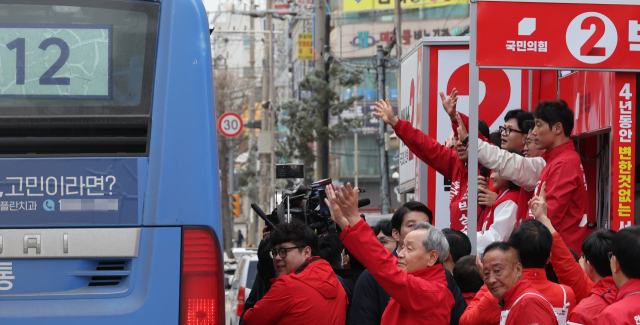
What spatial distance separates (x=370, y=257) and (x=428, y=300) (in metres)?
0.42

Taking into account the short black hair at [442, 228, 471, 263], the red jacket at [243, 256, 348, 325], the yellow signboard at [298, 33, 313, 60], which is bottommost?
the red jacket at [243, 256, 348, 325]

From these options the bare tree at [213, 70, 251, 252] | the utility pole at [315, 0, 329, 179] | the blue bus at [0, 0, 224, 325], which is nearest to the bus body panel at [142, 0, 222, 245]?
the blue bus at [0, 0, 224, 325]

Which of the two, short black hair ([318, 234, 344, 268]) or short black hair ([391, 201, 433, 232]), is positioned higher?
short black hair ([391, 201, 433, 232])

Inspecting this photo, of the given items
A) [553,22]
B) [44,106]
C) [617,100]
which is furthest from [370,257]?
[617,100]

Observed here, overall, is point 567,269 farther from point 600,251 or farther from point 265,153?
point 265,153

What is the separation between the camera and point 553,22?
505 centimetres

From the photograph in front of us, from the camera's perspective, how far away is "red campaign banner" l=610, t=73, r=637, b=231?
17.9ft

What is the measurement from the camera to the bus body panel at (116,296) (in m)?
3.41

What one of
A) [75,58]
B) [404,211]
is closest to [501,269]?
[404,211]

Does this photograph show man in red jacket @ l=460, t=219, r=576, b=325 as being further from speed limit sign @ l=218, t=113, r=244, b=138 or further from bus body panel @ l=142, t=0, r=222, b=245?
speed limit sign @ l=218, t=113, r=244, b=138

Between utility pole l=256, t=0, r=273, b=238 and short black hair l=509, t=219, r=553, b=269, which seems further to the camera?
utility pole l=256, t=0, r=273, b=238

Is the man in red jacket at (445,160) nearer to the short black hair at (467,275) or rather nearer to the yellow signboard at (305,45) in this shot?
the short black hair at (467,275)

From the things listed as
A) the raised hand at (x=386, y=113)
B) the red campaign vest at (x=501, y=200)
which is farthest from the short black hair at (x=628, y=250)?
the raised hand at (x=386, y=113)

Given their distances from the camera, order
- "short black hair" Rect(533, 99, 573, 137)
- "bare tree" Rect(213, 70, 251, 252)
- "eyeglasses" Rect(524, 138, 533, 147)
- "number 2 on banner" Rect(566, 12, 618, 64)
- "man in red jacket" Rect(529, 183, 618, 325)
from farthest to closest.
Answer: "bare tree" Rect(213, 70, 251, 252) < "eyeglasses" Rect(524, 138, 533, 147) < "short black hair" Rect(533, 99, 573, 137) < "number 2 on banner" Rect(566, 12, 618, 64) < "man in red jacket" Rect(529, 183, 618, 325)
